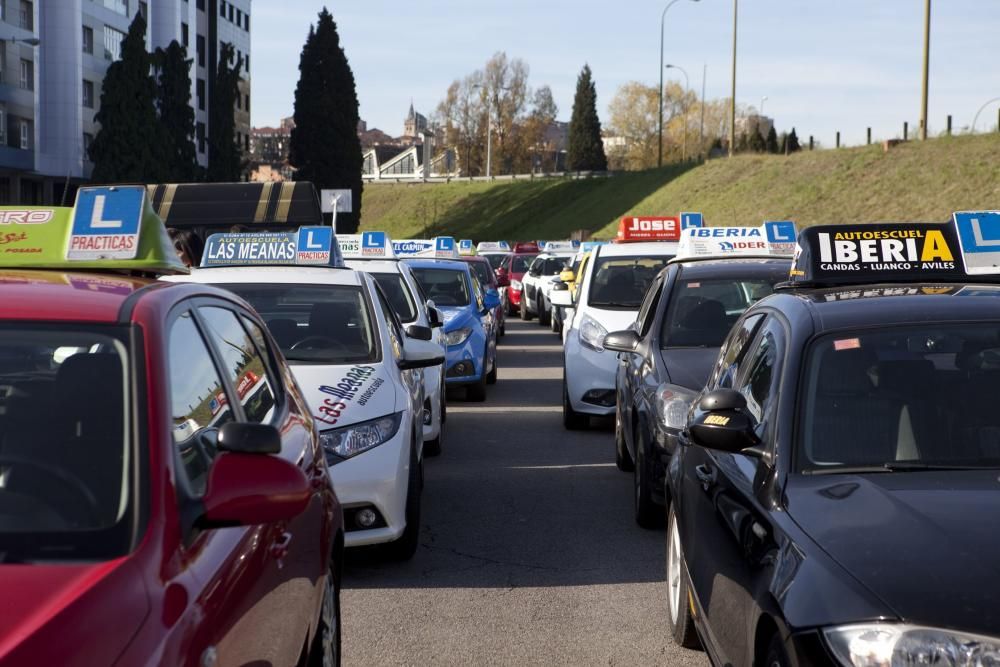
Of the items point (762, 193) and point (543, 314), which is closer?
point (543, 314)

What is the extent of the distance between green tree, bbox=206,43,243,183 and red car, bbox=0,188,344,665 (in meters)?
75.1

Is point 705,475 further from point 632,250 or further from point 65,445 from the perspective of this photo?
point 632,250

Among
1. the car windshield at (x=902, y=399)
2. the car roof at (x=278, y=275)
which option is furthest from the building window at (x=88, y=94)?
the car windshield at (x=902, y=399)

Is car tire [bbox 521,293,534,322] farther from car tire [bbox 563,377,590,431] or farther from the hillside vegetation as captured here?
the hillside vegetation

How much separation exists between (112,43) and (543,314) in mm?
42762

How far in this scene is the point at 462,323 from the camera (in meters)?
15.8

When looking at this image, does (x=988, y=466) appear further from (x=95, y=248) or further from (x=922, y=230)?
(x=95, y=248)

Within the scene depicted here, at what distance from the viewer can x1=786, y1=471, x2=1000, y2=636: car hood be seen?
3199 mm

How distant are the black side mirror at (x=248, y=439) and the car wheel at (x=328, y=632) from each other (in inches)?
44.1

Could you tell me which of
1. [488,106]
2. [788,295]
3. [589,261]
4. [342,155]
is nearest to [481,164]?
[488,106]

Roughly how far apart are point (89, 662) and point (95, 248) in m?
2.75

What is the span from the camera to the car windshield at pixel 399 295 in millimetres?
13086

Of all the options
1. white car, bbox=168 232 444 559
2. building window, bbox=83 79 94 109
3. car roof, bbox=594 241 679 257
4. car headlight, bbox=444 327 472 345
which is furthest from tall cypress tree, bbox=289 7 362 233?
white car, bbox=168 232 444 559

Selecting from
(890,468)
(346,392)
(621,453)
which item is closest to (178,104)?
(621,453)
